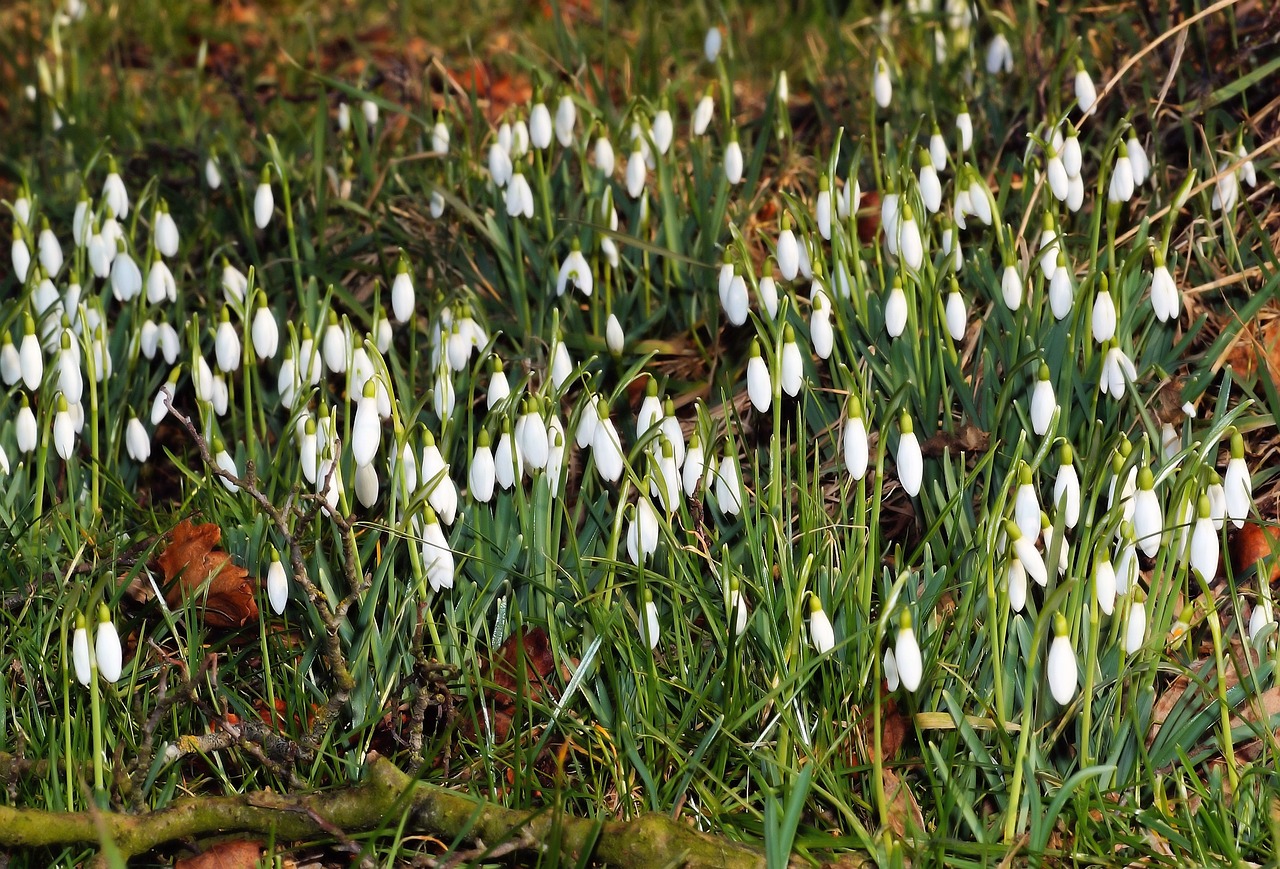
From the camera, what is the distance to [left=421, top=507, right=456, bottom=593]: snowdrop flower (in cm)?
220

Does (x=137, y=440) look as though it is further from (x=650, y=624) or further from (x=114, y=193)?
(x=650, y=624)

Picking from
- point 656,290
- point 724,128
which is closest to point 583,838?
Answer: point 656,290

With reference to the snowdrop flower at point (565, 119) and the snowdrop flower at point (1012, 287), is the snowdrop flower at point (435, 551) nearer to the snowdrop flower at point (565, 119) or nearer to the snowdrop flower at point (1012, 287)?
the snowdrop flower at point (1012, 287)

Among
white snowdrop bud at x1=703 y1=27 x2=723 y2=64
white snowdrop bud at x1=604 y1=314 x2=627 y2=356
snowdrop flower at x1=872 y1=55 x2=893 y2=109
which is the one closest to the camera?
white snowdrop bud at x1=604 y1=314 x2=627 y2=356

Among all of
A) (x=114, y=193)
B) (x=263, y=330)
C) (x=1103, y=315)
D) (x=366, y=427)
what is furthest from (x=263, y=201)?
(x=1103, y=315)

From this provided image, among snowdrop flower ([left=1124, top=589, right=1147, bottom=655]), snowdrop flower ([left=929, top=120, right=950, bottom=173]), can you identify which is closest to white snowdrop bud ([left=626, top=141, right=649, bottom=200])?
snowdrop flower ([left=929, top=120, right=950, bottom=173])

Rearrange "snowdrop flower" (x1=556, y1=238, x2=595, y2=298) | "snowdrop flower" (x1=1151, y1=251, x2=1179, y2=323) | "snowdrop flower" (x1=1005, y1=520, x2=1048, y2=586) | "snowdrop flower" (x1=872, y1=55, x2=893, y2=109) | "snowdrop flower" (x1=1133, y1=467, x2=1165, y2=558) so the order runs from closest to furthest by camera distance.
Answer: "snowdrop flower" (x1=1005, y1=520, x2=1048, y2=586) → "snowdrop flower" (x1=1133, y1=467, x2=1165, y2=558) → "snowdrop flower" (x1=1151, y1=251, x2=1179, y2=323) → "snowdrop flower" (x1=556, y1=238, x2=595, y2=298) → "snowdrop flower" (x1=872, y1=55, x2=893, y2=109)

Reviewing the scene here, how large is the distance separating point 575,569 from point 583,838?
575 millimetres

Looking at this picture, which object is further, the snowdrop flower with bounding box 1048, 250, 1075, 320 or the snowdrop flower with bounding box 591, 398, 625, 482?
the snowdrop flower with bounding box 1048, 250, 1075, 320

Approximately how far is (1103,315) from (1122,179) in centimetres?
49

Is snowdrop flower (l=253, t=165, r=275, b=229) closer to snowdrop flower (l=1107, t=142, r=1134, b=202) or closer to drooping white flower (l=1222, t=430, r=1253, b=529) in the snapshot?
snowdrop flower (l=1107, t=142, r=1134, b=202)

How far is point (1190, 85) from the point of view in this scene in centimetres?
349

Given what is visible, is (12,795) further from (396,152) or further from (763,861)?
(396,152)

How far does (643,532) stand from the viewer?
7.42ft
